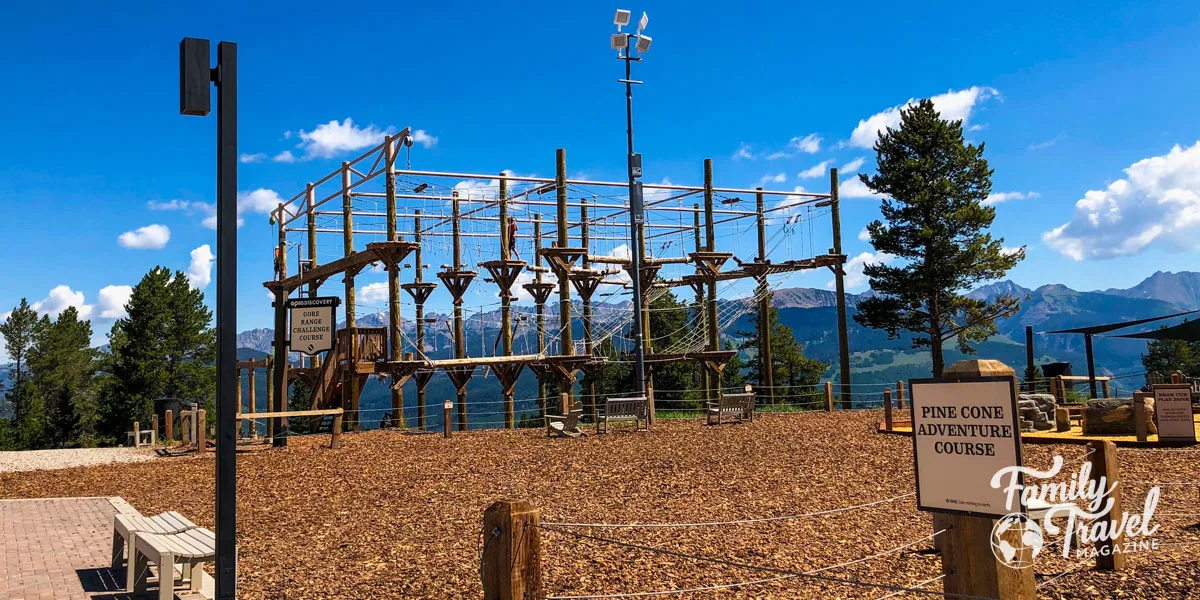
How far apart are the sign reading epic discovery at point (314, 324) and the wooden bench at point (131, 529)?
1147 centimetres

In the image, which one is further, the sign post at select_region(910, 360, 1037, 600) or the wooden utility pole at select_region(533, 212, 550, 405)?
the wooden utility pole at select_region(533, 212, 550, 405)

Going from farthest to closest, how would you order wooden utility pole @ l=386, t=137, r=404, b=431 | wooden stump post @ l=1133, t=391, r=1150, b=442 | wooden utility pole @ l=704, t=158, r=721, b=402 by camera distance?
wooden utility pole @ l=704, t=158, r=721, b=402 < wooden utility pole @ l=386, t=137, r=404, b=431 < wooden stump post @ l=1133, t=391, r=1150, b=442

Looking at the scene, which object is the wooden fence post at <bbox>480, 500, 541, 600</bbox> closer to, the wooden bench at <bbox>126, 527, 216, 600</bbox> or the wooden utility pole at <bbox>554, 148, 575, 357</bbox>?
the wooden bench at <bbox>126, 527, 216, 600</bbox>

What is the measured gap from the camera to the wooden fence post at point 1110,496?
19.5ft

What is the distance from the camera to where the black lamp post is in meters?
4.44

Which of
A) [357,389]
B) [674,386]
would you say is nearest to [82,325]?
[674,386]

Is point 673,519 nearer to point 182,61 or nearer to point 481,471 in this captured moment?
point 481,471

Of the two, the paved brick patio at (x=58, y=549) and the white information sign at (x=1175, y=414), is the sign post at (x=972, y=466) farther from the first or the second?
the white information sign at (x=1175, y=414)

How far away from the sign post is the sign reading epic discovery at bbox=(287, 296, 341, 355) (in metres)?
16.3

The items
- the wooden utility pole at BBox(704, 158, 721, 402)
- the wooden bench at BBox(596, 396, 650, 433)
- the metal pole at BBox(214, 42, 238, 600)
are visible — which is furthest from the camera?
the wooden utility pole at BBox(704, 158, 721, 402)

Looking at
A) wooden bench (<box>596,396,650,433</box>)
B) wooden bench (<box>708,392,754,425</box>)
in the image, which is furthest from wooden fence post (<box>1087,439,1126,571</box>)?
wooden bench (<box>708,392,754,425</box>)

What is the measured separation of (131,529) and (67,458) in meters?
14.2

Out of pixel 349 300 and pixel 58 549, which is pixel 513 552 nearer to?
pixel 58 549

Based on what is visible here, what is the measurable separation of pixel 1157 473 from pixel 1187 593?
5.36 metres
